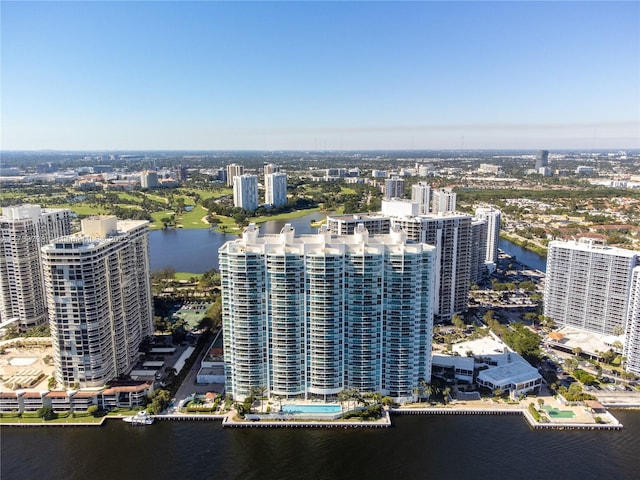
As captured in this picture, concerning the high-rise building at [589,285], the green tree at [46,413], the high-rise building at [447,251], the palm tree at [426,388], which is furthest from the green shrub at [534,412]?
the green tree at [46,413]

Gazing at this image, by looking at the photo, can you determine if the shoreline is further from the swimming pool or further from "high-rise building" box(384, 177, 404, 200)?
"high-rise building" box(384, 177, 404, 200)

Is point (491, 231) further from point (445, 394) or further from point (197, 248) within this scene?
point (197, 248)

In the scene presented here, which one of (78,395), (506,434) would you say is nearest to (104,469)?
(78,395)

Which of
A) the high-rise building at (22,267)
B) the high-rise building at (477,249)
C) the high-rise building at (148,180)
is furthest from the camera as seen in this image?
the high-rise building at (148,180)

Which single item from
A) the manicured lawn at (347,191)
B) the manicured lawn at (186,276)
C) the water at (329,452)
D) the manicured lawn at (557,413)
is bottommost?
the water at (329,452)

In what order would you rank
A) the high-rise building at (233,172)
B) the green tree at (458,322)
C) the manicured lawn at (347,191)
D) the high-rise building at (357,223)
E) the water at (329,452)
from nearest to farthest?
the water at (329,452)
the green tree at (458,322)
the high-rise building at (357,223)
the manicured lawn at (347,191)
the high-rise building at (233,172)

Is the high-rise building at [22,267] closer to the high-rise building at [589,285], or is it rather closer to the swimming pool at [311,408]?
the swimming pool at [311,408]

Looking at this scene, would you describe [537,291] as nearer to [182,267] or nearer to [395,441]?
[395,441]

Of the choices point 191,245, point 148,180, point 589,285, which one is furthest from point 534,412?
point 148,180
